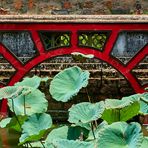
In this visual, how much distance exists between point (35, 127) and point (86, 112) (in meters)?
0.37

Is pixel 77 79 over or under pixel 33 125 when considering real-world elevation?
over

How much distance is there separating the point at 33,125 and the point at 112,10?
24.6 feet

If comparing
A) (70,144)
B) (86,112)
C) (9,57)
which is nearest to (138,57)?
(9,57)

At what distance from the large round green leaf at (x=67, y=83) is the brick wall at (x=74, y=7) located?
746 centimetres

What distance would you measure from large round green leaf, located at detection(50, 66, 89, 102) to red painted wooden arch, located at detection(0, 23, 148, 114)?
2.90 metres

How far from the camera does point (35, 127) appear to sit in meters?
2.91

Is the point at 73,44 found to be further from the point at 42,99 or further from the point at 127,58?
the point at 42,99

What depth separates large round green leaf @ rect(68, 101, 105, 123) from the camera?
2541 millimetres

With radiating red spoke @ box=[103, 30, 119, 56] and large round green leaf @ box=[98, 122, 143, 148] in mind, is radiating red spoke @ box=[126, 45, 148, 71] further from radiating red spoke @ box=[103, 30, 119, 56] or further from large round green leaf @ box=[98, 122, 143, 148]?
large round green leaf @ box=[98, 122, 143, 148]

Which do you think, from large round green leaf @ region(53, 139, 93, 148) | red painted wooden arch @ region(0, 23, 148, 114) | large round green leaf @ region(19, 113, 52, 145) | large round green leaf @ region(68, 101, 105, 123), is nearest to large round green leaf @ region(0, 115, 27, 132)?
large round green leaf @ region(19, 113, 52, 145)

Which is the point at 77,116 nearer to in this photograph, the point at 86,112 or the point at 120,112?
the point at 86,112

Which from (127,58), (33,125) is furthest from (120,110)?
(127,58)

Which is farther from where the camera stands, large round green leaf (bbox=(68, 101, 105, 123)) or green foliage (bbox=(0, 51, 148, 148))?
large round green leaf (bbox=(68, 101, 105, 123))

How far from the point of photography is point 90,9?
10.4 metres
